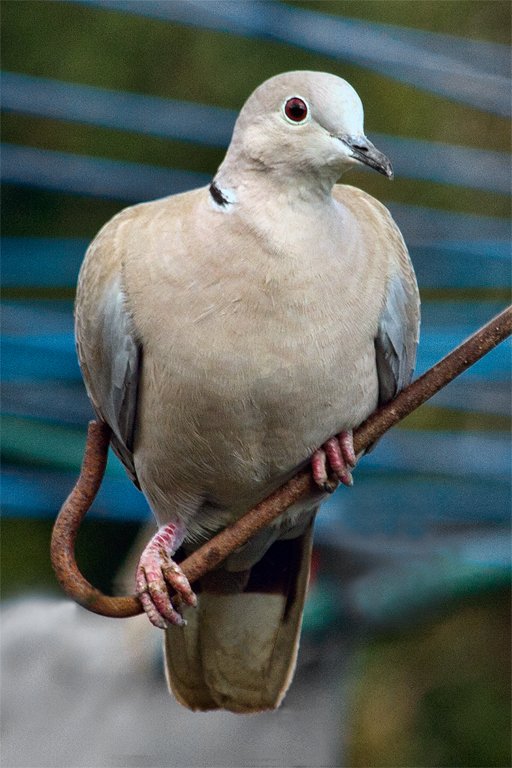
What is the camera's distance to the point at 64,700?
4.21 m

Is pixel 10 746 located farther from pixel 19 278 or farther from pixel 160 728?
pixel 19 278

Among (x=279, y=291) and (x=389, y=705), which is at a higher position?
(x=279, y=291)

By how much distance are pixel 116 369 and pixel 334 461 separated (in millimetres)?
432

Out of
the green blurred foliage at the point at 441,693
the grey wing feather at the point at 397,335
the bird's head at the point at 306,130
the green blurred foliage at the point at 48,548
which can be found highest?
the bird's head at the point at 306,130

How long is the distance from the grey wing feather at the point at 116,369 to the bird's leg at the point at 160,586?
25 centimetres

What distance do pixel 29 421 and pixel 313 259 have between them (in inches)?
124

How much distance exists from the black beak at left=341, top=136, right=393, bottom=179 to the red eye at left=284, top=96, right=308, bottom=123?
10cm

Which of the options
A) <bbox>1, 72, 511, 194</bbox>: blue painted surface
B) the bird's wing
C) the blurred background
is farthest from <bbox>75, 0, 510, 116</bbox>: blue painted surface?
the bird's wing

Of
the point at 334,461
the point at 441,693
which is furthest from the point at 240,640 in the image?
the point at 441,693

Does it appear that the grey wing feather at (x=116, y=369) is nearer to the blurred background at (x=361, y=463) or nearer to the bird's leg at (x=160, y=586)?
the bird's leg at (x=160, y=586)

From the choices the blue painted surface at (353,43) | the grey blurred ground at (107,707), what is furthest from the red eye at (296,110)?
the blue painted surface at (353,43)

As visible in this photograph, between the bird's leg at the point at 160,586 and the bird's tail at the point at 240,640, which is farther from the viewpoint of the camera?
the bird's tail at the point at 240,640

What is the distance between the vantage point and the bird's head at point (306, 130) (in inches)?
84.8

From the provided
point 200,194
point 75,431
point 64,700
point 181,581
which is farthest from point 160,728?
point 200,194
